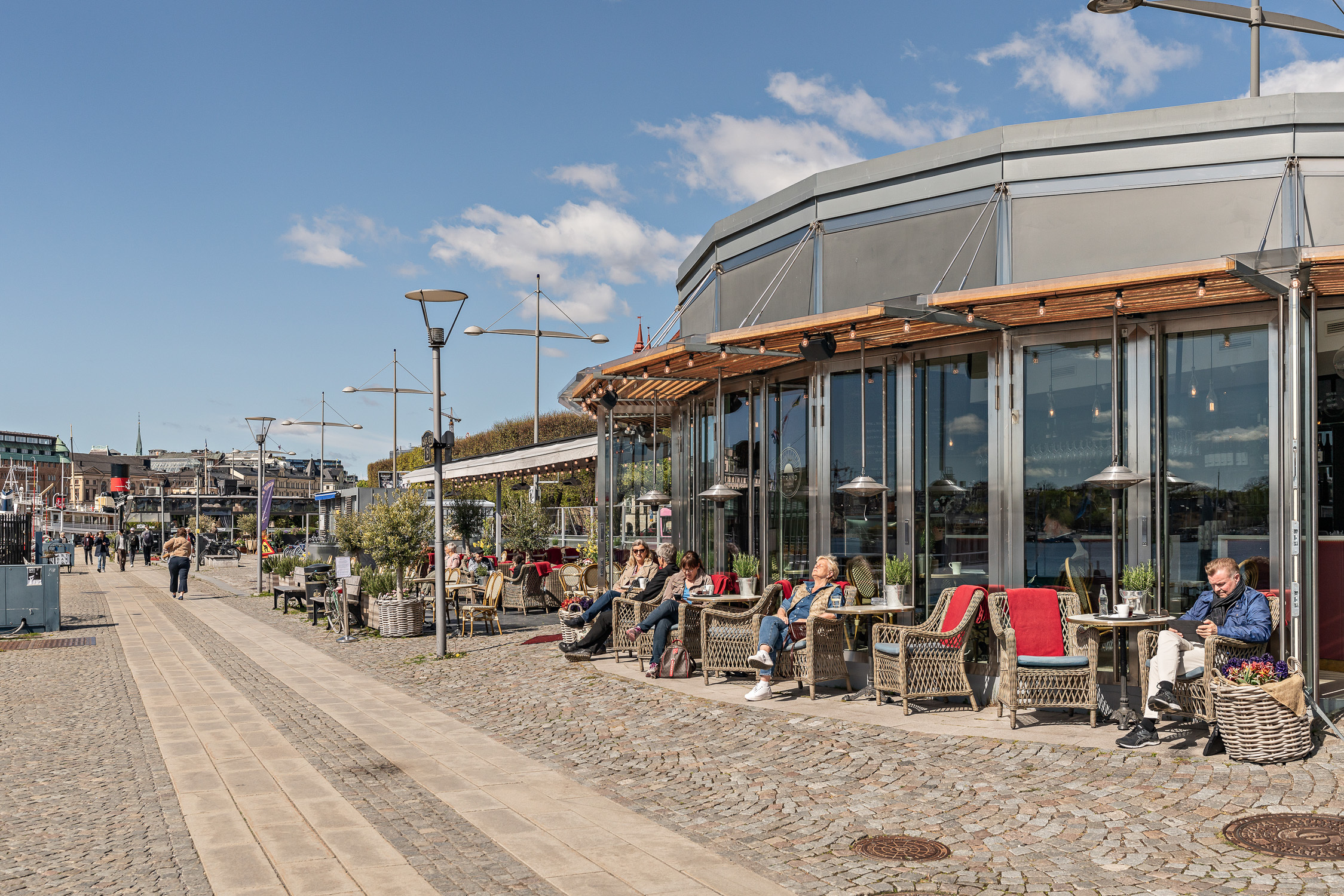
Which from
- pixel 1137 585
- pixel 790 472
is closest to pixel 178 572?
pixel 790 472

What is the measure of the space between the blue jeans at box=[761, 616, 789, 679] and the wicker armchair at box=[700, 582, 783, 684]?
38cm

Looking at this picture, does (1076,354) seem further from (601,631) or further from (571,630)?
(571,630)

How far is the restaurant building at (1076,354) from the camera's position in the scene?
8344 mm

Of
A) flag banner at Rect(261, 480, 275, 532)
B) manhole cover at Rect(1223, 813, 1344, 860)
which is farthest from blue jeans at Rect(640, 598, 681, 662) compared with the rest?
flag banner at Rect(261, 480, 275, 532)

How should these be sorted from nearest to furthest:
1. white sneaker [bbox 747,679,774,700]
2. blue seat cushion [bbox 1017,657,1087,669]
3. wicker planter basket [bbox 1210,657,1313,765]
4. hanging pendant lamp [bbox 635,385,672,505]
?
1. wicker planter basket [bbox 1210,657,1313,765]
2. blue seat cushion [bbox 1017,657,1087,669]
3. white sneaker [bbox 747,679,774,700]
4. hanging pendant lamp [bbox 635,385,672,505]

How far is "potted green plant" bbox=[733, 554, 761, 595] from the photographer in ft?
37.8

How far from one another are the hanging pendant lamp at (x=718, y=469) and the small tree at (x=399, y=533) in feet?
15.1

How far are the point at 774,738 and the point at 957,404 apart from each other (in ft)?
12.5

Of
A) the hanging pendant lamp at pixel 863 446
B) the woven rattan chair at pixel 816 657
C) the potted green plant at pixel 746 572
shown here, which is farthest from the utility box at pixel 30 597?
the hanging pendant lamp at pixel 863 446

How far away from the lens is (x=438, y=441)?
1317cm

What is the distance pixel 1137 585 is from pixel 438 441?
26.5 feet

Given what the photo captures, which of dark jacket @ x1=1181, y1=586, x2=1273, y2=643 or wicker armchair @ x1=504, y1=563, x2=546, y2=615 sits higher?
dark jacket @ x1=1181, y1=586, x2=1273, y2=643

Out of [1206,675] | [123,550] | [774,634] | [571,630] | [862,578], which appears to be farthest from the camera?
[123,550]

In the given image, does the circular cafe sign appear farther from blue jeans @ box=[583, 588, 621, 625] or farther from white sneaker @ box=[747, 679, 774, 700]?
white sneaker @ box=[747, 679, 774, 700]
